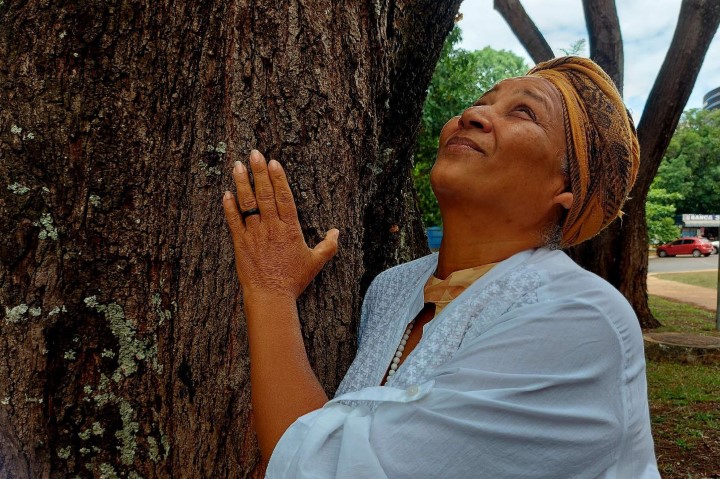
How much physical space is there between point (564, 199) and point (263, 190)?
0.81m

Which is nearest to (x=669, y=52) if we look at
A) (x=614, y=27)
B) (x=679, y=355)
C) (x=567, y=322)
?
(x=614, y=27)

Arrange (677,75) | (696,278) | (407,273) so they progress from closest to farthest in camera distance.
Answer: (407,273) < (677,75) < (696,278)

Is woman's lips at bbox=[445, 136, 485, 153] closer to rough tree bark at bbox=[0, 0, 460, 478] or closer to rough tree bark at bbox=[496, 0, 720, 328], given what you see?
rough tree bark at bbox=[0, 0, 460, 478]

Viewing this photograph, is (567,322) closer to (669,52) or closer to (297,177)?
(297,177)

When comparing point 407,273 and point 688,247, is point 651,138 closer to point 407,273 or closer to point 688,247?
point 407,273

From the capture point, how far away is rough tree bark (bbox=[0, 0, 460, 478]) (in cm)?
161

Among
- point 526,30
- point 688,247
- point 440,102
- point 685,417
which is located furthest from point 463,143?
point 688,247

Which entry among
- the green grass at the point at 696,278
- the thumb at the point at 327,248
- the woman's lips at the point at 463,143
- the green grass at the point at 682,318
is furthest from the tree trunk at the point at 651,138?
the green grass at the point at 696,278

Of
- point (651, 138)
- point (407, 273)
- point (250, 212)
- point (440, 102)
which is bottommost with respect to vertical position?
point (407, 273)

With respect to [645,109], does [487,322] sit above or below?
below

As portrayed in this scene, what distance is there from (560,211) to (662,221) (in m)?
42.2

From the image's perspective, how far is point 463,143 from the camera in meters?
1.71

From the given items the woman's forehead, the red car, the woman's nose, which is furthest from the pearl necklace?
the red car

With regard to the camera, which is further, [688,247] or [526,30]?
[688,247]
